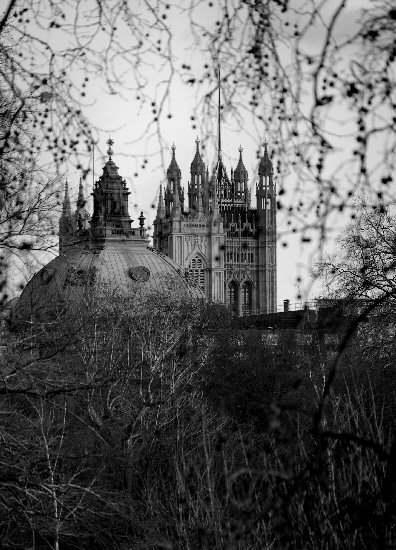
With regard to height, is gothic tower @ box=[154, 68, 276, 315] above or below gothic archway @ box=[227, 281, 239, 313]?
above

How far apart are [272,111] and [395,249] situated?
727 inches

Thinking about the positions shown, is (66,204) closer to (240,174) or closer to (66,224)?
(66,224)

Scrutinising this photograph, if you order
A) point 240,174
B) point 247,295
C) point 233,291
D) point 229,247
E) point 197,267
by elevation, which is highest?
point 240,174

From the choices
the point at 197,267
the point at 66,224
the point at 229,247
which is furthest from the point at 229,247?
the point at 66,224

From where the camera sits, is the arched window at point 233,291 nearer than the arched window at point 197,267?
No

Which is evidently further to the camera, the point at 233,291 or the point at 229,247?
the point at 233,291

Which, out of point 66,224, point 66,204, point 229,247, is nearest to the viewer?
point 66,204

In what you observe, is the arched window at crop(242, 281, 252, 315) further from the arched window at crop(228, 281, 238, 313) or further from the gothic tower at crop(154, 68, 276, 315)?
the arched window at crop(228, 281, 238, 313)

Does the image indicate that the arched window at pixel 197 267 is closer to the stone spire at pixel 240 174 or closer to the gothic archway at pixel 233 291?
the gothic archway at pixel 233 291

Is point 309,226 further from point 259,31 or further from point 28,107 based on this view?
point 28,107

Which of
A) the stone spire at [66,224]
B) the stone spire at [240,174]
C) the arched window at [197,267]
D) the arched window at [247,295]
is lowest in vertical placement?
the stone spire at [66,224]

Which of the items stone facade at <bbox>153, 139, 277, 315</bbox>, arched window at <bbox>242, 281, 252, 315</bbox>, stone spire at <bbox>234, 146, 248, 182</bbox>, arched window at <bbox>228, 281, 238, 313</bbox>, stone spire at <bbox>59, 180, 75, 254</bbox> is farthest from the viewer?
arched window at <bbox>228, 281, 238, 313</bbox>

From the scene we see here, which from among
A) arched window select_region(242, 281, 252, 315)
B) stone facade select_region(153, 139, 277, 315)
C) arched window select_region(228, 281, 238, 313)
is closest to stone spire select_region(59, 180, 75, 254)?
stone facade select_region(153, 139, 277, 315)

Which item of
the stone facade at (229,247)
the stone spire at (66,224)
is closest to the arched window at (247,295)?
the stone facade at (229,247)
